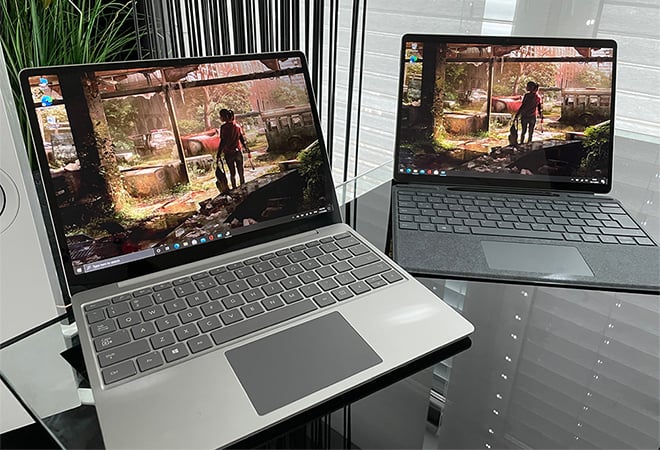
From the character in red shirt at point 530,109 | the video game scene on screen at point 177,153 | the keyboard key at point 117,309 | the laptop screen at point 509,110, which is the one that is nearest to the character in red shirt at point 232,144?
the video game scene on screen at point 177,153

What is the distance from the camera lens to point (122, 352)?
0.57m

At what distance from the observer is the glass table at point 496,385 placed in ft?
1.77

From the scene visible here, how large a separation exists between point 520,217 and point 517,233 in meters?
0.05

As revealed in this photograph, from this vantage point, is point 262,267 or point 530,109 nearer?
point 262,267

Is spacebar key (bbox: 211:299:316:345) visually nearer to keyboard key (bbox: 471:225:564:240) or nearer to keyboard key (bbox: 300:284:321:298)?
keyboard key (bbox: 300:284:321:298)

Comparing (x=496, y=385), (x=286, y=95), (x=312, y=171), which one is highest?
(x=286, y=95)

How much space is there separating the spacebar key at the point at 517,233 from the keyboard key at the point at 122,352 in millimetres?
516

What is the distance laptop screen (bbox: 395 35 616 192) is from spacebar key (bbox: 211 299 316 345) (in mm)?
414

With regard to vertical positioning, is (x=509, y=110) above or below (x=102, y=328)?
above

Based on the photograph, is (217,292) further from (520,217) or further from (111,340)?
(520,217)

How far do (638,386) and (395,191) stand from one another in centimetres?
48

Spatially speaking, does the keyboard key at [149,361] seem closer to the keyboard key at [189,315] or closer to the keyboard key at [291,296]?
the keyboard key at [189,315]

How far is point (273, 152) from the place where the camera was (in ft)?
2.52

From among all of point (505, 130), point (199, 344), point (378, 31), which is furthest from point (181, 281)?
point (378, 31)
